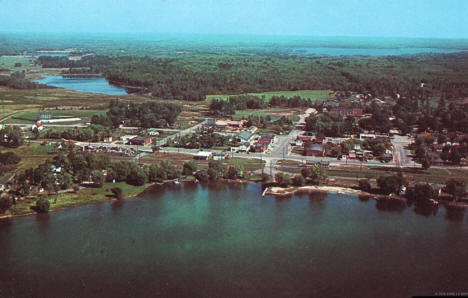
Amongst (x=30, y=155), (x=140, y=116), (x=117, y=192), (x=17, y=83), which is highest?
(x=17, y=83)

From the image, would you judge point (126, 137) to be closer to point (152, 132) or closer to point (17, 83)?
point (152, 132)

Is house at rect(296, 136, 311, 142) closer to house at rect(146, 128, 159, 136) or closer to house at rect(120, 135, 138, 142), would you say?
house at rect(146, 128, 159, 136)

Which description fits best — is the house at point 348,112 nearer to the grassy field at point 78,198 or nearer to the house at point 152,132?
the house at point 152,132

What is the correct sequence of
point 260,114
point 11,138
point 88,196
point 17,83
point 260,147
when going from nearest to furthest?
point 88,196 → point 260,147 → point 11,138 → point 260,114 → point 17,83

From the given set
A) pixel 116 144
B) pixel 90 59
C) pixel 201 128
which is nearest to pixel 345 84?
pixel 201 128

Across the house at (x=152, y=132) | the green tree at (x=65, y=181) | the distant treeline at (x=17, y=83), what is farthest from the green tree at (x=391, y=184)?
the distant treeline at (x=17, y=83)

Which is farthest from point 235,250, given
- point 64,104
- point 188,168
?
point 64,104
